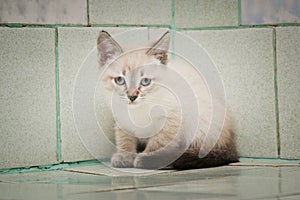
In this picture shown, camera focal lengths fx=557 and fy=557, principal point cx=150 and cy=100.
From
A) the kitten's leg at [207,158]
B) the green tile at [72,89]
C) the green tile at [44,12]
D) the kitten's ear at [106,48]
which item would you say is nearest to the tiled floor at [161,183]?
the kitten's leg at [207,158]

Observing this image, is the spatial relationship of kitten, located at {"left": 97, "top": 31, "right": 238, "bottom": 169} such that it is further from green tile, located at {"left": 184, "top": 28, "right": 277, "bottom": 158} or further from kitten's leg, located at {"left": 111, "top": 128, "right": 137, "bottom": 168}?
green tile, located at {"left": 184, "top": 28, "right": 277, "bottom": 158}

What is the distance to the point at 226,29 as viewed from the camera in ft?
10.7

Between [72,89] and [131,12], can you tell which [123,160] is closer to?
[72,89]

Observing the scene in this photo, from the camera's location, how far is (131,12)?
3.33m

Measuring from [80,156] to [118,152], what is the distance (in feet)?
0.76

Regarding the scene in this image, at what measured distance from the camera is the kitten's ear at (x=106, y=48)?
2.95 m

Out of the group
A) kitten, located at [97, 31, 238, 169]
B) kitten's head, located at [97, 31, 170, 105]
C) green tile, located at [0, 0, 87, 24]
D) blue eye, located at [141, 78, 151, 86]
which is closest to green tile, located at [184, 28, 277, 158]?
kitten, located at [97, 31, 238, 169]

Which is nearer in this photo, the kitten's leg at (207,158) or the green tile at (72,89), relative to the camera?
the kitten's leg at (207,158)

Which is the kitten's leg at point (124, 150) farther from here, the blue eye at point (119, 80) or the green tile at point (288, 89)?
the green tile at point (288, 89)

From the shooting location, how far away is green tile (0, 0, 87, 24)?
2.92 meters

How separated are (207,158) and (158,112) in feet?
1.15

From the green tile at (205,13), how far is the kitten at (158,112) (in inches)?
16.4

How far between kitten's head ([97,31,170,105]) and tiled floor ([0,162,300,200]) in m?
0.41

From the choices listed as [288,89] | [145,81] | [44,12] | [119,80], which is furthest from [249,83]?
[44,12]
